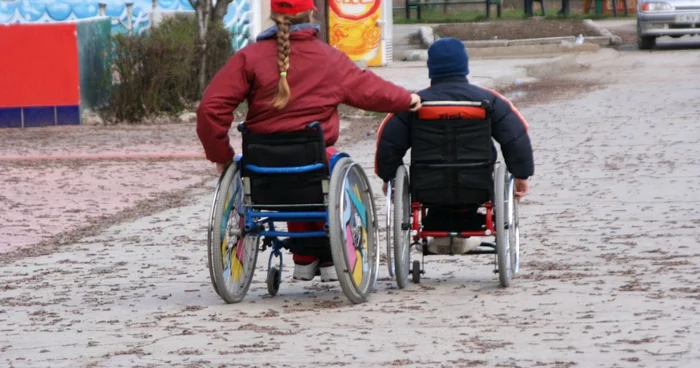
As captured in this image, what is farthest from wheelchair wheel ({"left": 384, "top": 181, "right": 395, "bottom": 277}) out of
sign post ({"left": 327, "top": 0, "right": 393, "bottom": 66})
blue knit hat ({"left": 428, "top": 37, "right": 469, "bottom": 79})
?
sign post ({"left": 327, "top": 0, "right": 393, "bottom": 66})

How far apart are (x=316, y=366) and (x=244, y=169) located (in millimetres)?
1536

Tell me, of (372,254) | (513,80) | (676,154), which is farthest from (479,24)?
(372,254)

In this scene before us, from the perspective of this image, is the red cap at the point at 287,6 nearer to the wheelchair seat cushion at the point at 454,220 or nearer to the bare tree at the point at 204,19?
the wheelchair seat cushion at the point at 454,220

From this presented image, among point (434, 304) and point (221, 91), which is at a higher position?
point (221, 91)

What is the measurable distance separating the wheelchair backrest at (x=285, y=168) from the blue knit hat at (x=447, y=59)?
0.86m

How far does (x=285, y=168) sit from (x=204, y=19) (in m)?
11.9

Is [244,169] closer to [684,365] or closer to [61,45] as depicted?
[684,365]

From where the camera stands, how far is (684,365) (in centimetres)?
509

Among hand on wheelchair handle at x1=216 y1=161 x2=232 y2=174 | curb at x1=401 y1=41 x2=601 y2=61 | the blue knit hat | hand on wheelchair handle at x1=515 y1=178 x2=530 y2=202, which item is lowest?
curb at x1=401 y1=41 x2=601 y2=61

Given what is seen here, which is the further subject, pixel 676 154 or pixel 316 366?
pixel 676 154

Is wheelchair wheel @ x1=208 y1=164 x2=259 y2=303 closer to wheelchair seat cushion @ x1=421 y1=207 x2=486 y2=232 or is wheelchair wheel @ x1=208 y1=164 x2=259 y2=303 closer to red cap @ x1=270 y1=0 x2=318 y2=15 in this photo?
red cap @ x1=270 y1=0 x2=318 y2=15

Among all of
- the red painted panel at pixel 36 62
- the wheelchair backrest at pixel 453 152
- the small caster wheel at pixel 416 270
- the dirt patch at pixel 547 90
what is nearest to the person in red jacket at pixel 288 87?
the wheelchair backrest at pixel 453 152

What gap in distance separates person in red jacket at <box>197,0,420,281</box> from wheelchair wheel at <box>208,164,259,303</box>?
0.16 meters

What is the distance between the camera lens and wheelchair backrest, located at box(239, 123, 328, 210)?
6.45m
